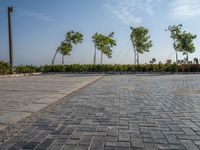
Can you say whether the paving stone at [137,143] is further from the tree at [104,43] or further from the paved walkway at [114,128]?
the tree at [104,43]

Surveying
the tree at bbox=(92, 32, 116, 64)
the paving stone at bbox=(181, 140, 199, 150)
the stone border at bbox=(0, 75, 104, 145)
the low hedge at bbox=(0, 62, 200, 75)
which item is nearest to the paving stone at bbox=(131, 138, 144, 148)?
the paving stone at bbox=(181, 140, 199, 150)

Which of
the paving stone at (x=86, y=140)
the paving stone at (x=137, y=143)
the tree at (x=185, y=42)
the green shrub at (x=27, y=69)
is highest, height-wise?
the tree at (x=185, y=42)

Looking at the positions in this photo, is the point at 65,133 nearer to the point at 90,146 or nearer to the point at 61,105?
the point at 90,146

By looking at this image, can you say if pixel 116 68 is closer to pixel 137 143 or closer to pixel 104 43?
pixel 104 43

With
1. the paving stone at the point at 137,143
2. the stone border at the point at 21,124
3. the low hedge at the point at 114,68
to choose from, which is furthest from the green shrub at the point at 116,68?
the paving stone at the point at 137,143

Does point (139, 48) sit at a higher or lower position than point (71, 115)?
higher

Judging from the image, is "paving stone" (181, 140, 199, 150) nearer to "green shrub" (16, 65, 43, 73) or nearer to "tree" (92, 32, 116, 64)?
"green shrub" (16, 65, 43, 73)

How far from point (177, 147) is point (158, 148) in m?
0.28

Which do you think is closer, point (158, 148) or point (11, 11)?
point (158, 148)

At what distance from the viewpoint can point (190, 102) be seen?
7.25 meters

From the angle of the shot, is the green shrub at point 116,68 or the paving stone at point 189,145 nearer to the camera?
the paving stone at point 189,145

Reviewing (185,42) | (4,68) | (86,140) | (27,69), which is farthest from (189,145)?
(185,42)

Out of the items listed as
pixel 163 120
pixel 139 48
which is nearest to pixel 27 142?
pixel 163 120

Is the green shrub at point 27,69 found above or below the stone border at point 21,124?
above
